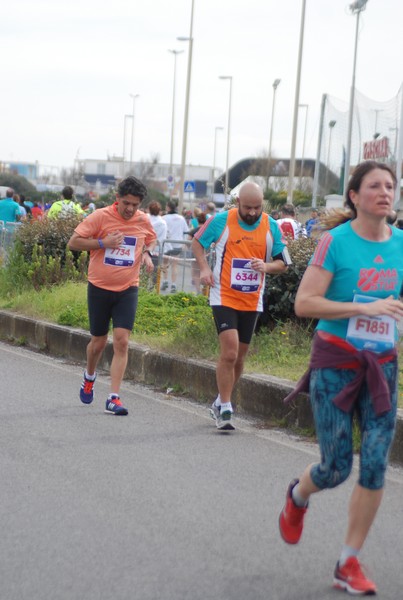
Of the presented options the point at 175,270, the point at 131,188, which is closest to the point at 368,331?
the point at 131,188

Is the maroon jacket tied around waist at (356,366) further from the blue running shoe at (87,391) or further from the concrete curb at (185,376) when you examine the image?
the blue running shoe at (87,391)

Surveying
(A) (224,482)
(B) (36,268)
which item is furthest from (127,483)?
(B) (36,268)

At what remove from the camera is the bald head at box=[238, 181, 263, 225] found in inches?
340

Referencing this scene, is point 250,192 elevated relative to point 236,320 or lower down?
elevated

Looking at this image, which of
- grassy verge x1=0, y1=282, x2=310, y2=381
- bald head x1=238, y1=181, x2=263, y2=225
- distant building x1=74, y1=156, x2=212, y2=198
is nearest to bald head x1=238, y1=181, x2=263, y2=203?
bald head x1=238, y1=181, x2=263, y2=225

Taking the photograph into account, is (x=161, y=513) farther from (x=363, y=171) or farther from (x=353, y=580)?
(x=363, y=171)

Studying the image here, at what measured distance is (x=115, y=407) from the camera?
937cm

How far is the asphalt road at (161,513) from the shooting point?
4906mm

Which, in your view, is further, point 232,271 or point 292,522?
point 232,271

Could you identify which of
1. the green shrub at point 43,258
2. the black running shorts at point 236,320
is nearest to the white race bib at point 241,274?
the black running shorts at point 236,320

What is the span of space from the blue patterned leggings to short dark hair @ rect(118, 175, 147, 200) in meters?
4.61

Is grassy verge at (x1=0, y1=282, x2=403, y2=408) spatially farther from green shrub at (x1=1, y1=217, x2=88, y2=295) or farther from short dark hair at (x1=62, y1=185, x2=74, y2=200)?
short dark hair at (x1=62, y1=185, x2=74, y2=200)

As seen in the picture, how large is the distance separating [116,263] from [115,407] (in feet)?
3.93

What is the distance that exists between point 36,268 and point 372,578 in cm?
1235
